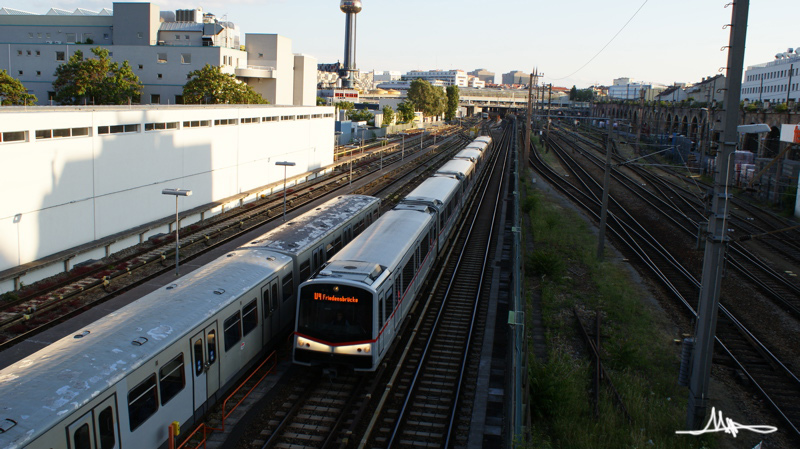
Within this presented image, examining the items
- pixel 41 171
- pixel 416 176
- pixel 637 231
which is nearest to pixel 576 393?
pixel 41 171

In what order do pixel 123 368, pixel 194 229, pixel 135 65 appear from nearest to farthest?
pixel 123 368, pixel 194 229, pixel 135 65

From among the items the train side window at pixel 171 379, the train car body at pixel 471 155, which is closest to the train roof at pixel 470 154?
the train car body at pixel 471 155

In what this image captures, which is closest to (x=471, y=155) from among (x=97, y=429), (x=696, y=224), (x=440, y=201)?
(x=696, y=224)

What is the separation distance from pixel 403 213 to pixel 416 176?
1146 inches

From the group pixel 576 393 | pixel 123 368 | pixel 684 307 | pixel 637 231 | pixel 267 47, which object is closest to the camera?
pixel 123 368

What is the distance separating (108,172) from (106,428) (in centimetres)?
1697

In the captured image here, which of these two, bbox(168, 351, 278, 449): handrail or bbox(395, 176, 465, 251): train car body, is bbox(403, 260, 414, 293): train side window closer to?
bbox(168, 351, 278, 449): handrail

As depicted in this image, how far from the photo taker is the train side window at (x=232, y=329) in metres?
12.2

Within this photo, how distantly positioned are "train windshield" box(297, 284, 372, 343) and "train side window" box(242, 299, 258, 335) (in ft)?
3.31

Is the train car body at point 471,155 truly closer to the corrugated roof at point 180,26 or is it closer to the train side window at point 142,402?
the train side window at point 142,402

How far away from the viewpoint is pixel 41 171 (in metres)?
20.2

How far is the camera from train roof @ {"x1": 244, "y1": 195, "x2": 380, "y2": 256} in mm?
16077

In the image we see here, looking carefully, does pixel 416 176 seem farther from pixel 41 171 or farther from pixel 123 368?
pixel 123 368

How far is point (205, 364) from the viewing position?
11.5m
